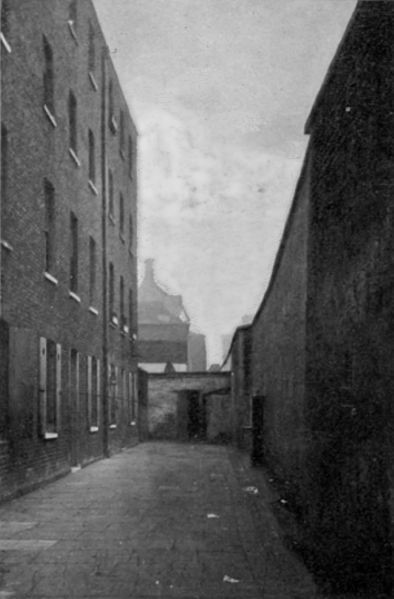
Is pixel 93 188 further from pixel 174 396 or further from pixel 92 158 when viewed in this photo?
pixel 174 396

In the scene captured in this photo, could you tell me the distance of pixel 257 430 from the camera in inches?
697

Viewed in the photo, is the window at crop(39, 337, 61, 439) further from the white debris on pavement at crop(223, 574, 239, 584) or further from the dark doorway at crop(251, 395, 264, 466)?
the white debris on pavement at crop(223, 574, 239, 584)

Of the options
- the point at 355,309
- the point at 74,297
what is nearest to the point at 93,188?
the point at 74,297

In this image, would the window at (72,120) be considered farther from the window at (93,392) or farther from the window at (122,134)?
the window at (122,134)

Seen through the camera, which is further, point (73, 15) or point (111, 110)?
point (111, 110)

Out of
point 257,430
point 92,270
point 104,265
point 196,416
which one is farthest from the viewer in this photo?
point 196,416

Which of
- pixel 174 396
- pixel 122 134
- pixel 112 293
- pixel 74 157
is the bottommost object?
pixel 174 396

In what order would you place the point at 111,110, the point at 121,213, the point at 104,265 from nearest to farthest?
1. the point at 104,265
2. the point at 111,110
3. the point at 121,213

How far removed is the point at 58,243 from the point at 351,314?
9447 mm

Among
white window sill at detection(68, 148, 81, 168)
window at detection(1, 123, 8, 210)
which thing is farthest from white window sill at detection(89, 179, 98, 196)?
window at detection(1, 123, 8, 210)

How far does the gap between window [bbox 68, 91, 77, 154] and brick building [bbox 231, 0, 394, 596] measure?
29.1 feet

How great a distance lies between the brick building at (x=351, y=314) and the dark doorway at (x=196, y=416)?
94.5 feet

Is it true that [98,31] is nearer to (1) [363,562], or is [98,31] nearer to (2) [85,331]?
(2) [85,331]

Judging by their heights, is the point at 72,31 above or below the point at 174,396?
above
